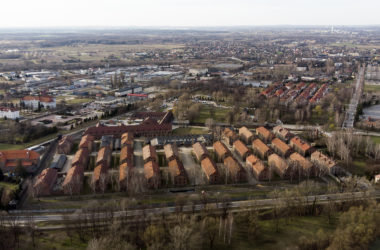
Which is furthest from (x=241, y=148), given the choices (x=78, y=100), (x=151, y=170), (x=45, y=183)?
(x=78, y=100)

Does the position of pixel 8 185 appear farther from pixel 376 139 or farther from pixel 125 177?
pixel 376 139

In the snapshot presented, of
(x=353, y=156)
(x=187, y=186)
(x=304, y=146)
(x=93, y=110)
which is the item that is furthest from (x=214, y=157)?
(x=93, y=110)

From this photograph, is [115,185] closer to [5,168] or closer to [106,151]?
[106,151]

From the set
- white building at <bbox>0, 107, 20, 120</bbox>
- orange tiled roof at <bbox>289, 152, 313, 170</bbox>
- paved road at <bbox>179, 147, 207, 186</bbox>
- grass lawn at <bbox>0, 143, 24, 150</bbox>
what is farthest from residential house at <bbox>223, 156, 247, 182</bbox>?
white building at <bbox>0, 107, 20, 120</bbox>

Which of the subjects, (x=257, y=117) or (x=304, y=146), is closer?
(x=304, y=146)

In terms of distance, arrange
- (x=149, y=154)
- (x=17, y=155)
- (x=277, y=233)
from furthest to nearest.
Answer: (x=149, y=154) < (x=17, y=155) < (x=277, y=233)

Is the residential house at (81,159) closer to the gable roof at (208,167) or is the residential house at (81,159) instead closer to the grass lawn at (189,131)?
the gable roof at (208,167)

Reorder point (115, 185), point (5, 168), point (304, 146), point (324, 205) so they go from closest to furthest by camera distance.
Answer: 1. point (324, 205)
2. point (115, 185)
3. point (5, 168)
4. point (304, 146)

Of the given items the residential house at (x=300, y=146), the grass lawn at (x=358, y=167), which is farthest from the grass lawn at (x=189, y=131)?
the grass lawn at (x=358, y=167)
